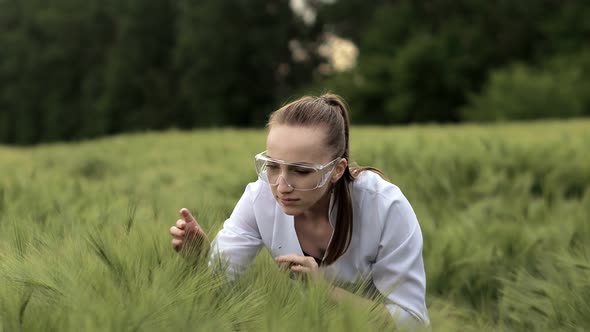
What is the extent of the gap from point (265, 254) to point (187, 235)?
22 centimetres

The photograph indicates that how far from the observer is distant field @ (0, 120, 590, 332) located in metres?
1.19

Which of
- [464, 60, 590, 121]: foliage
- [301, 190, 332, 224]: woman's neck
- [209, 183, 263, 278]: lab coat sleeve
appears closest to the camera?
[209, 183, 263, 278]: lab coat sleeve

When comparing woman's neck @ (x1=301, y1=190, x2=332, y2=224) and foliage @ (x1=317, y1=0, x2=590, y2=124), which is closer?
woman's neck @ (x1=301, y1=190, x2=332, y2=224)

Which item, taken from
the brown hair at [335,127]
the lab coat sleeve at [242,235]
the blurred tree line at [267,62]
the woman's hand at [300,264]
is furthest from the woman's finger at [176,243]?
the blurred tree line at [267,62]

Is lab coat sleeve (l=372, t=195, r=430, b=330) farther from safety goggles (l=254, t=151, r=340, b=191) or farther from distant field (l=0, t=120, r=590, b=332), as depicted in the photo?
safety goggles (l=254, t=151, r=340, b=191)

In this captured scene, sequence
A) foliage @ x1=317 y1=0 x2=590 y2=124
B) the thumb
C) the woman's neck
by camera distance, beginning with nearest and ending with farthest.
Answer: the thumb < the woman's neck < foliage @ x1=317 y1=0 x2=590 y2=124

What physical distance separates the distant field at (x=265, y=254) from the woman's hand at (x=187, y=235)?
0.05 m

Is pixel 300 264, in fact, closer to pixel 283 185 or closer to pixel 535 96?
pixel 283 185

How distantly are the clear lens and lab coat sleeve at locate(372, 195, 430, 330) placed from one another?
21cm

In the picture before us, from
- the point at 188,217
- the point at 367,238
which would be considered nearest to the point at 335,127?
the point at 367,238

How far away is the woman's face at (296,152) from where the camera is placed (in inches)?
68.4

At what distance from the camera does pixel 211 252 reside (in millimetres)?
1649

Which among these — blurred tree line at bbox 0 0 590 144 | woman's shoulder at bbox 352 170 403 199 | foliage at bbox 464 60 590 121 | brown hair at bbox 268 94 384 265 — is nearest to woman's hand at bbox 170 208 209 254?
brown hair at bbox 268 94 384 265

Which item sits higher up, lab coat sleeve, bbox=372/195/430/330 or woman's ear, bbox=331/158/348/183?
woman's ear, bbox=331/158/348/183
